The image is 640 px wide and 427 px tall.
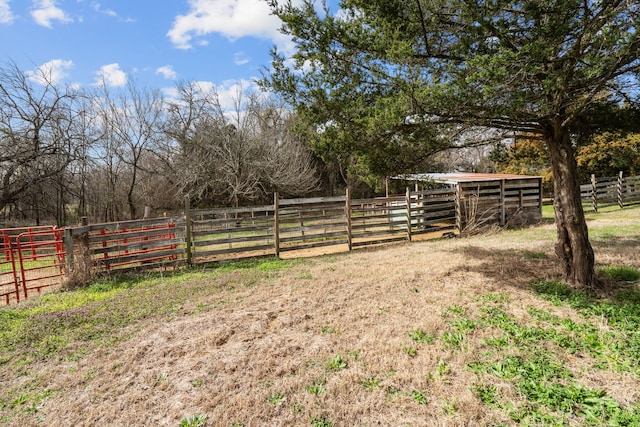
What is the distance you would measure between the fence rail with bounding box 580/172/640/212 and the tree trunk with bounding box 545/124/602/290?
44.2 ft

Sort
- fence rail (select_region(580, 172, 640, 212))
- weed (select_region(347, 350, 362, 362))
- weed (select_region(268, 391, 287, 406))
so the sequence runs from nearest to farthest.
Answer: weed (select_region(268, 391, 287, 406)) < weed (select_region(347, 350, 362, 362)) < fence rail (select_region(580, 172, 640, 212))

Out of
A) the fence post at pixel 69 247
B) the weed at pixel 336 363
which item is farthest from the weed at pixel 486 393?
the fence post at pixel 69 247

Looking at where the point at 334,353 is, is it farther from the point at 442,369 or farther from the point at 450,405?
the point at 450,405

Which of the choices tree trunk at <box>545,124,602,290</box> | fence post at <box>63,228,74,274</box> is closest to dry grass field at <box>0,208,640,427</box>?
tree trunk at <box>545,124,602,290</box>

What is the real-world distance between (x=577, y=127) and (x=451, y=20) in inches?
107

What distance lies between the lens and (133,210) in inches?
803

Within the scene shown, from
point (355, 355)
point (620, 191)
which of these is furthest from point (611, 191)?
point (355, 355)

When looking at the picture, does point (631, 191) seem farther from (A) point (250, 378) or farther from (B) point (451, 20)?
(A) point (250, 378)

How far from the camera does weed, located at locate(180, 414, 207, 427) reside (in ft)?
7.94

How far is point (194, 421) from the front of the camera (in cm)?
245

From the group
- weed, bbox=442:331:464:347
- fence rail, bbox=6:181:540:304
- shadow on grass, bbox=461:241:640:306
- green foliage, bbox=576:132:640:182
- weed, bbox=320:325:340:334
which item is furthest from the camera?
green foliage, bbox=576:132:640:182

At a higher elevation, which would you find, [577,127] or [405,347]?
[577,127]

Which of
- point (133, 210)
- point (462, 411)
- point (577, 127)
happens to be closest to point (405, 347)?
point (462, 411)

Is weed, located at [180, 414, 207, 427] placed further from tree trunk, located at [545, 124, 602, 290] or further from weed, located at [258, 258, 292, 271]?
tree trunk, located at [545, 124, 602, 290]
